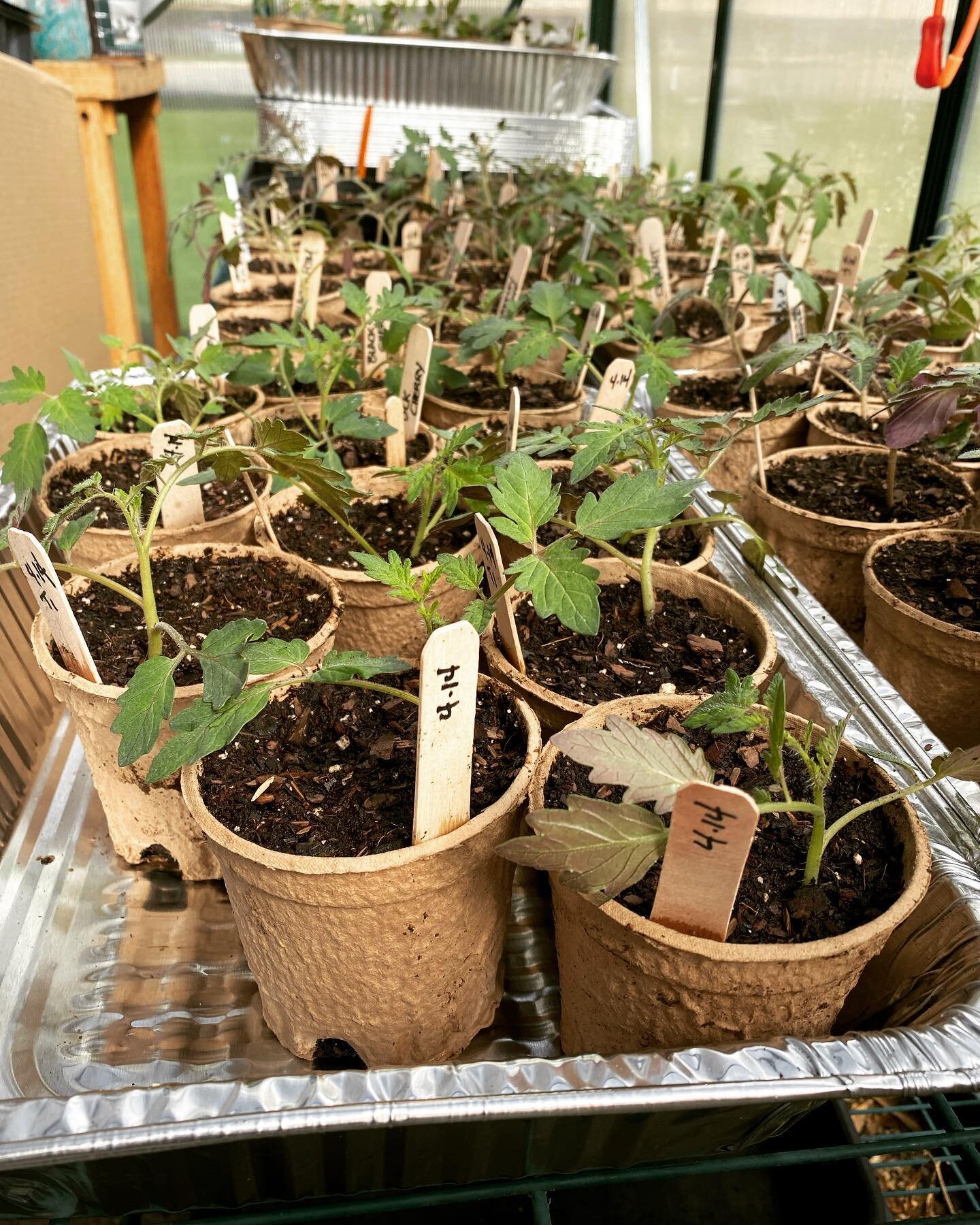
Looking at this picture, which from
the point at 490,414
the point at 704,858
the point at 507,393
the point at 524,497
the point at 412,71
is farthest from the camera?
the point at 412,71

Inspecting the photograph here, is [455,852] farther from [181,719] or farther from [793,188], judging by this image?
[793,188]

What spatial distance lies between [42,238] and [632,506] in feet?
4.96

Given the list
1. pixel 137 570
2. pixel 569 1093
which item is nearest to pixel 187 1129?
pixel 569 1093

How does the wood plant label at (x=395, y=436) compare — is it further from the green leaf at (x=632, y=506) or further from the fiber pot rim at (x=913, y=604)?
the fiber pot rim at (x=913, y=604)

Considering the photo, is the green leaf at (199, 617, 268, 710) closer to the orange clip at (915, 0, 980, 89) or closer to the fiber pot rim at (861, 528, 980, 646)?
the fiber pot rim at (861, 528, 980, 646)

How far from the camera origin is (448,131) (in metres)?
3.17

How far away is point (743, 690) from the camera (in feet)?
2.40

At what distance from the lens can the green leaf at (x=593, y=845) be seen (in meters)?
0.62

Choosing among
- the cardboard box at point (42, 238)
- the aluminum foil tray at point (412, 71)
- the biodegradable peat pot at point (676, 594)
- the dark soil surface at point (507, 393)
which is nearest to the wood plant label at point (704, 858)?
the biodegradable peat pot at point (676, 594)

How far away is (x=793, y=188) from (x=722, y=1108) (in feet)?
9.95

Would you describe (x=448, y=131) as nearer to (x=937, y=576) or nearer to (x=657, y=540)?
(x=657, y=540)

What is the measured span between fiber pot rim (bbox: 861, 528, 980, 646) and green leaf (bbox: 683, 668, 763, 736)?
423mm

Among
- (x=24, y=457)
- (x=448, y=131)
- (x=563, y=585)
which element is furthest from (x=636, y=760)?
(x=448, y=131)

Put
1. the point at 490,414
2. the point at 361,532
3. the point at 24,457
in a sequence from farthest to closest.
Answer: the point at 490,414 < the point at 361,532 < the point at 24,457
